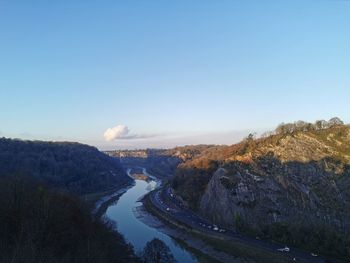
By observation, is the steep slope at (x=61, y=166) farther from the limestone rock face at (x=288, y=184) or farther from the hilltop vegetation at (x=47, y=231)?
the hilltop vegetation at (x=47, y=231)

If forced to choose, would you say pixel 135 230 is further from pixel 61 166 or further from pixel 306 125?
pixel 61 166

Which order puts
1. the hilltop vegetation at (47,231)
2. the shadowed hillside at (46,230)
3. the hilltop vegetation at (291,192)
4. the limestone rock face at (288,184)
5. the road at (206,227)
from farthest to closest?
1. the limestone rock face at (288,184)
2. the hilltop vegetation at (291,192)
3. the road at (206,227)
4. the shadowed hillside at (46,230)
5. the hilltop vegetation at (47,231)

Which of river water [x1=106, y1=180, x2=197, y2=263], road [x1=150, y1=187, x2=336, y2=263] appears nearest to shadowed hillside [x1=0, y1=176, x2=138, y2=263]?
river water [x1=106, y1=180, x2=197, y2=263]

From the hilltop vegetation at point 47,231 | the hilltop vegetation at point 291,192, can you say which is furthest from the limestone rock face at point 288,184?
the hilltop vegetation at point 47,231

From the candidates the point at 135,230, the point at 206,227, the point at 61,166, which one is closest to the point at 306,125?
the point at 206,227

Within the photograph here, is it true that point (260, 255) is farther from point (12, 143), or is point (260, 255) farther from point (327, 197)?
point (12, 143)

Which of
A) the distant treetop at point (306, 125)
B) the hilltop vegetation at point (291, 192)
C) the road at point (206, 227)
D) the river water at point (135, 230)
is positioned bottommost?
the river water at point (135, 230)
